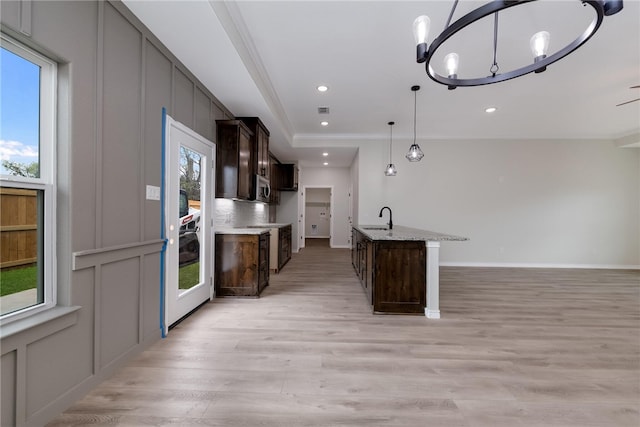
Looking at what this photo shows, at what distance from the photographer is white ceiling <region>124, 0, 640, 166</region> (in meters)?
2.11

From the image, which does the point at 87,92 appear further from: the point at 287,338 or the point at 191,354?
the point at 287,338

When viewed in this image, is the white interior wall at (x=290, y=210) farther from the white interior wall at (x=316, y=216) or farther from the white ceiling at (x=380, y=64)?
the white interior wall at (x=316, y=216)

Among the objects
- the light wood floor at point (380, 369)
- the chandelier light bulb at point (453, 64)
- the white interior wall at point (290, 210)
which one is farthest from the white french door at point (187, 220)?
the white interior wall at point (290, 210)

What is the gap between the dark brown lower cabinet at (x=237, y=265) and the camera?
11.3 ft

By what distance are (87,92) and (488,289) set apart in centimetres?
513

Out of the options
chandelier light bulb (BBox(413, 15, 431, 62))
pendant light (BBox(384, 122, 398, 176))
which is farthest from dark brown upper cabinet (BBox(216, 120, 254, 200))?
pendant light (BBox(384, 122, 398, 176))

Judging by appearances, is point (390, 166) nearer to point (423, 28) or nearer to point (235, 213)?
point (235, 213)

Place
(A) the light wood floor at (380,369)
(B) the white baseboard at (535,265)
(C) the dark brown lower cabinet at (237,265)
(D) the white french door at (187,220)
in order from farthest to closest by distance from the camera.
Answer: (B) the white baseboard at (535,265), (C) the dark brown lower cabinet at (237,265), (D) the white french door at (187,220), (A) the light wood floor at (380,369)

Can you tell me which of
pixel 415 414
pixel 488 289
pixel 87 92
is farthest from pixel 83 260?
pixel 488 289

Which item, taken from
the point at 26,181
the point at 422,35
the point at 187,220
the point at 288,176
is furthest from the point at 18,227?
the point at 288,176

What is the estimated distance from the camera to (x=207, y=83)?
2926 millimetres

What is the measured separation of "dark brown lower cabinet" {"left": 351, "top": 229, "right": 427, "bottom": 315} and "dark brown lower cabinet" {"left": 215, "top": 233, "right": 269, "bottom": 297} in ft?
5.22

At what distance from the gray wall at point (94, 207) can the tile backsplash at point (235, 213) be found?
1.46m

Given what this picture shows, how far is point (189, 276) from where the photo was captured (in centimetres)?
290
